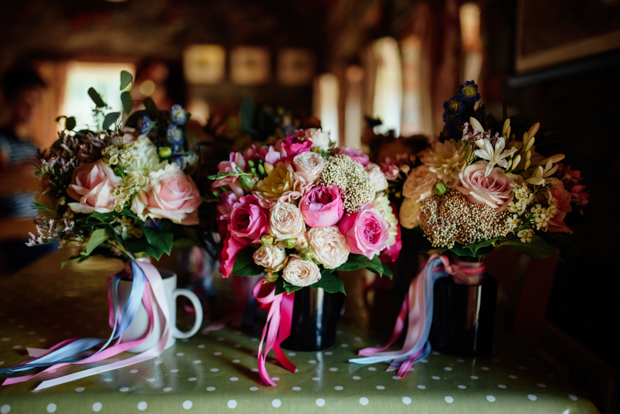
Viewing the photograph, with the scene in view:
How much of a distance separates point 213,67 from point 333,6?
2.10m

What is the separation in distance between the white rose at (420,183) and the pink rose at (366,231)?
0.10 m

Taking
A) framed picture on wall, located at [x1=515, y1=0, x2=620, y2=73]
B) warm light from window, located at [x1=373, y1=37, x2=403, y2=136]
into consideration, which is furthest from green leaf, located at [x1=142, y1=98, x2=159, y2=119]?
warm light from window, located at [x1=373, y1=37, x2=403, y2=136]

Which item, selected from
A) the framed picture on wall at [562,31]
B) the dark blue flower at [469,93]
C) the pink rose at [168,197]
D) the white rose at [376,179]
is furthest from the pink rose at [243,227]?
the framed picture on wall at [562,31]

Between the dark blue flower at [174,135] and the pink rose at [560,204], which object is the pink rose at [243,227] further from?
the pink rose at [560,204]

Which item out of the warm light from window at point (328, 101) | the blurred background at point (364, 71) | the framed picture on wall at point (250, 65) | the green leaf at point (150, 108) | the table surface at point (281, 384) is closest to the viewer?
the table surface at point (281, 384)

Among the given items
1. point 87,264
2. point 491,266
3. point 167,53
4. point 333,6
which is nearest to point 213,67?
point 167,53

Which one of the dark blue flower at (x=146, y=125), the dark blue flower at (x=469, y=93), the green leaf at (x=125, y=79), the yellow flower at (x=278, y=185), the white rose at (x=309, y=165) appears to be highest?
the green leaf at (x=125, y=79)

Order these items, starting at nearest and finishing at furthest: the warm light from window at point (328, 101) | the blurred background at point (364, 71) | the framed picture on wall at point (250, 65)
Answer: the blurred background at point (364, 71), the warm light from window at point (328, 101), the framed picture on wall at point (250, 65)

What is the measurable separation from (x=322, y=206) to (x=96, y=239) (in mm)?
433

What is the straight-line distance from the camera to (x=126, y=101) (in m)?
0.86

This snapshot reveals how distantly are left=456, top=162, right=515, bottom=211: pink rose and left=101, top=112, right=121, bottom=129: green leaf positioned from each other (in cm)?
68

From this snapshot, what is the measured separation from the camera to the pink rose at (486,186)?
72cm

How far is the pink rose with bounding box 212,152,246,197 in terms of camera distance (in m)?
0.75

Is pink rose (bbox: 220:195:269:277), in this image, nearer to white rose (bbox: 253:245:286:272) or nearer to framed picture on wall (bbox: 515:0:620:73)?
white rose (bbox: 253:245:286:272)
